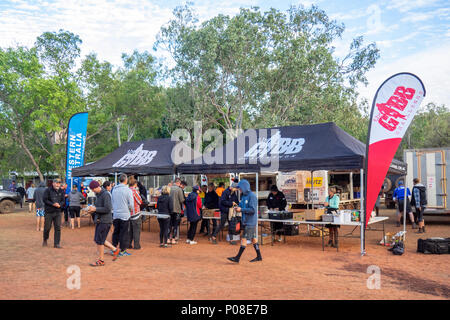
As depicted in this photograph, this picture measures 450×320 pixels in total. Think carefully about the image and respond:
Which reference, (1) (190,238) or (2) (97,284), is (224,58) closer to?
(1) (190,238)

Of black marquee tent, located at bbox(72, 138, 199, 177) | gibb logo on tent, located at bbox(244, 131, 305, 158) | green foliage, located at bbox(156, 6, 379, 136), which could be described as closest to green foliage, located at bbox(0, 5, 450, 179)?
green foliage, located at bbox(156, 6, 379, 136)

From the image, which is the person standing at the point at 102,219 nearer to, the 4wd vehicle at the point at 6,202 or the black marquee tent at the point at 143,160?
the black marquee tent at the point at 143,160

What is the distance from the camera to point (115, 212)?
8156mm

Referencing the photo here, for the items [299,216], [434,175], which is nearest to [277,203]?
[299,216]

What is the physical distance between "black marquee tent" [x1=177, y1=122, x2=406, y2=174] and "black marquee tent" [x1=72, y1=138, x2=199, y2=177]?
1.17m

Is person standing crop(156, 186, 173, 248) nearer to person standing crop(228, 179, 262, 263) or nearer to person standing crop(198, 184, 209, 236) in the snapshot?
person standing crop(198, 184, 209, 236)

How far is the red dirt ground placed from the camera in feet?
18.6

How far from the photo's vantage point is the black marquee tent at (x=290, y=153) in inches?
369

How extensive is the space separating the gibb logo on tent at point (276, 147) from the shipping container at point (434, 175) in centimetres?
657

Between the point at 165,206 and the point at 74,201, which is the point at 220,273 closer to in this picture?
the point at 165,206

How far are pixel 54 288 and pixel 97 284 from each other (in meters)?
0.62

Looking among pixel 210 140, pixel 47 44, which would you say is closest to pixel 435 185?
pixel 210 140

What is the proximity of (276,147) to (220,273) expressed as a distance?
466 cm

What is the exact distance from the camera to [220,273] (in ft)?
23.1
